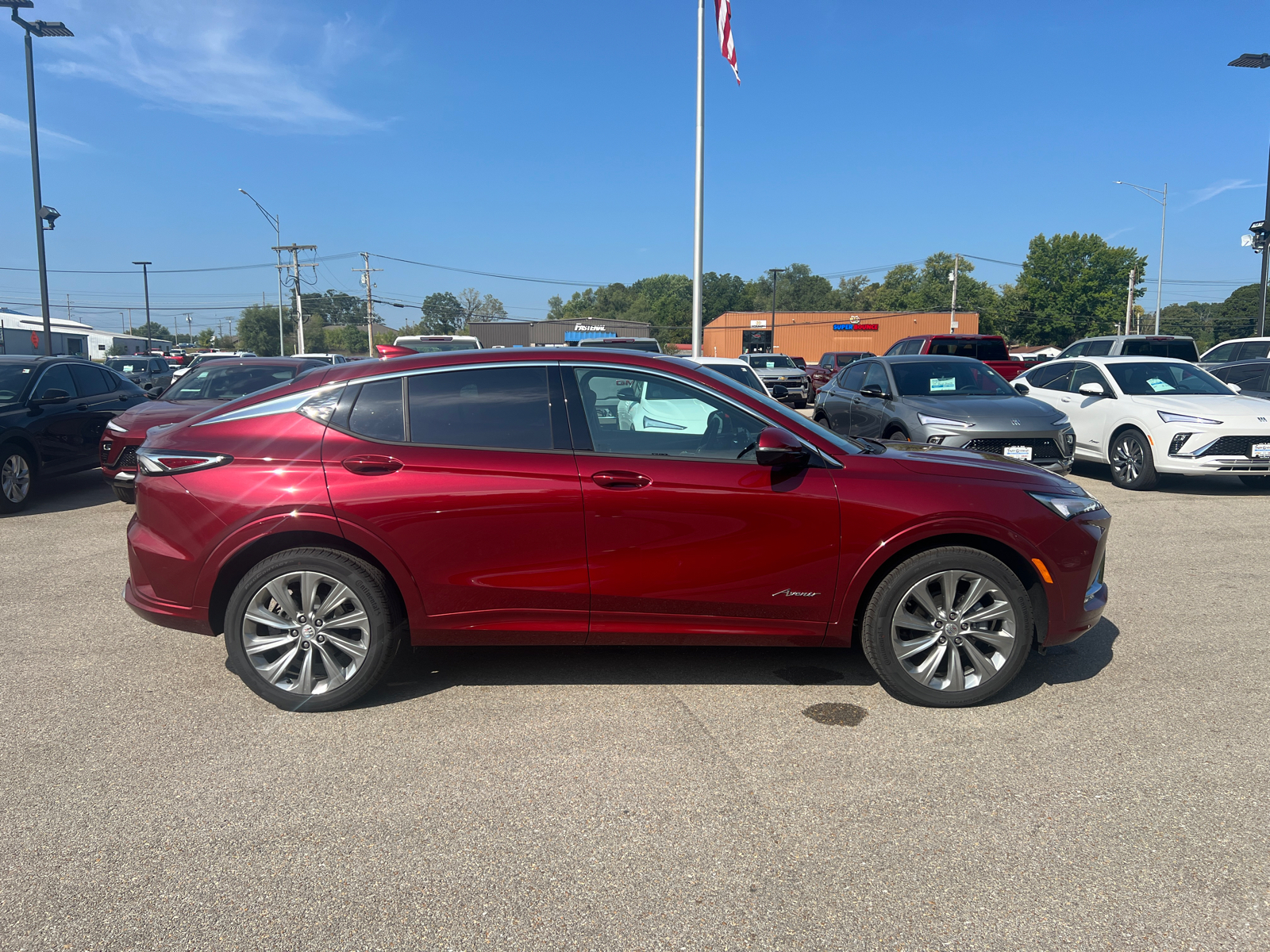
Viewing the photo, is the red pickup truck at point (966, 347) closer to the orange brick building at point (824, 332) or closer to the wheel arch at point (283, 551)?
the wheel arch at point (283, 551)

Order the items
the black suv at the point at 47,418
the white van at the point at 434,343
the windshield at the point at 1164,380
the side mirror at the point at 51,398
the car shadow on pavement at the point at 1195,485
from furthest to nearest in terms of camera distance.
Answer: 1. the white van at the point at 434,343
2. the windshield at the point at 1164,380
3. the car shadow on pavement at the point at 1195,485
4. the side mirror at the point at 51,398
5. the black suv at the point at 47,418

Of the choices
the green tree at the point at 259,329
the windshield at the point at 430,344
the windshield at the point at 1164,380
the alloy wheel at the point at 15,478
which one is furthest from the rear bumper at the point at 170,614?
the green tree at the point at 259,329

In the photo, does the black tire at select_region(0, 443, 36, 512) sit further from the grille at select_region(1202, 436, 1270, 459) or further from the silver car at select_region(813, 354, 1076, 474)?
the grille at select_region(1202, 436, 1270, 459)

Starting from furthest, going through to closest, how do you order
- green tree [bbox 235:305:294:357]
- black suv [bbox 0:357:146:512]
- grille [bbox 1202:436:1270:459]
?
1. green tree [bbox 235:305:294:357]
2. grille [bbox 1202:436:1270:459]
3. black suv [bbox 0:357:146:512]

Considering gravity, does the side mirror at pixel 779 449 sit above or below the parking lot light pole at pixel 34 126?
below

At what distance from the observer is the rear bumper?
4059mm

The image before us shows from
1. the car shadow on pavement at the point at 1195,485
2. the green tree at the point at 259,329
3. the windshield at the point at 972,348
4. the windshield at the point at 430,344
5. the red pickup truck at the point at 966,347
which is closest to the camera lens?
the car shadow on pavement at the point at 1195,485

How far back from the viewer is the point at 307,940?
97.0 inches

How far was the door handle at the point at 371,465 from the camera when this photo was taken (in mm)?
3961

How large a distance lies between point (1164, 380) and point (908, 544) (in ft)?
30.4

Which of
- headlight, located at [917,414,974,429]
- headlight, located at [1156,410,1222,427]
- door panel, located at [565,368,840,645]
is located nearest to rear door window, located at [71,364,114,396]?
door panel, located at [565,368,840,645]

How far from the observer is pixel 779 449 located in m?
3.93

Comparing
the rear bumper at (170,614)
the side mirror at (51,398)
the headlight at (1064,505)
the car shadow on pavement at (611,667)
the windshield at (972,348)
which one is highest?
the windshield at (972,348)

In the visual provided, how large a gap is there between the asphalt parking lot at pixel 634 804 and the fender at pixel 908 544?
1.53 feet
